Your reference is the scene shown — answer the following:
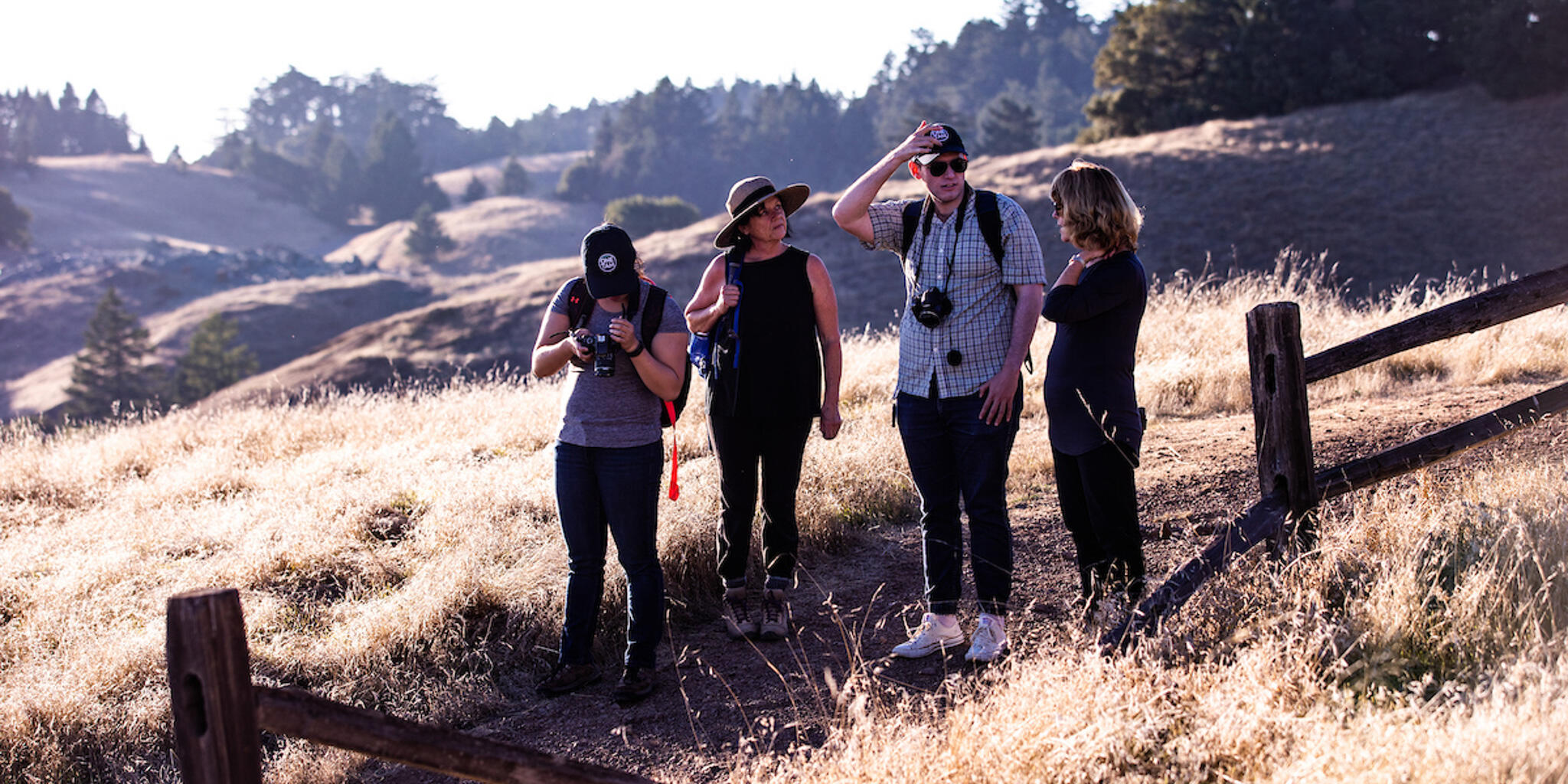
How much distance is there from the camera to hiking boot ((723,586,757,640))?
4727 millimetres

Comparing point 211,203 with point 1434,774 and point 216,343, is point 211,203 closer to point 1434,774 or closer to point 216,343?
point 216,343

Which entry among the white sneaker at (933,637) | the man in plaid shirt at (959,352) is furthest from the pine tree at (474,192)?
the white sneaker at (933,637)

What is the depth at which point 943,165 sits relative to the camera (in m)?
3.88

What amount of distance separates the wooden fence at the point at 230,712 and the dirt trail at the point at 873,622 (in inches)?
54.7

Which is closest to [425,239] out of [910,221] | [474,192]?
[474,192]

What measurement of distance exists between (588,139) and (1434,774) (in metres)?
148

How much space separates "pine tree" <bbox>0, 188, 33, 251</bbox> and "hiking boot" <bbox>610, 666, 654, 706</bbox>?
82.8 m

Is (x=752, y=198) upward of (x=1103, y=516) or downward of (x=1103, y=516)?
upward

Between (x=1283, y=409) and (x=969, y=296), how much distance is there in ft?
3.76

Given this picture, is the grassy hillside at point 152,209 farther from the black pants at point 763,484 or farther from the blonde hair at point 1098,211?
the blonde hair at point 1098,211

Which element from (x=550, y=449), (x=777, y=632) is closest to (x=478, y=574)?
(x=777, y=632)

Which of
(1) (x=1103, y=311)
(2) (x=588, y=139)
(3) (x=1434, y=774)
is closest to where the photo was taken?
(3) (x=1434, y=774)

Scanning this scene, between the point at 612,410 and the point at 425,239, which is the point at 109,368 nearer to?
the point at 425,239

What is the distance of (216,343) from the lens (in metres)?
42.1
